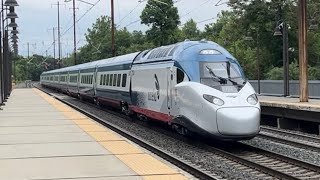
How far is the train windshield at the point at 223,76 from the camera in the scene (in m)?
14.1

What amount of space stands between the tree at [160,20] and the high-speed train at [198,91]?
36644 mm

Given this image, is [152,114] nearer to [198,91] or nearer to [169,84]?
[169,84]

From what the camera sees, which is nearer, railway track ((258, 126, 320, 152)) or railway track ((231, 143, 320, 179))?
railway track ((231, 143, 320, 179))

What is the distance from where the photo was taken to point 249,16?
55250 mm

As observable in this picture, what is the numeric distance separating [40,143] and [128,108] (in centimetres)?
979

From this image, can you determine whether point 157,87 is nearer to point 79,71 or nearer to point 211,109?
point 211,109

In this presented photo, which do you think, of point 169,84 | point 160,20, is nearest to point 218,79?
point 169,84

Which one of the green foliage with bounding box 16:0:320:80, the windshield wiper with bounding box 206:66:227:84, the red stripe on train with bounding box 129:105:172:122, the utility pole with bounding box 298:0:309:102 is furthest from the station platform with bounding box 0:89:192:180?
the green foliage with bounding box 16:0:320:80

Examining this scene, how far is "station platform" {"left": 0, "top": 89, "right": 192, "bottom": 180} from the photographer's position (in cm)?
918

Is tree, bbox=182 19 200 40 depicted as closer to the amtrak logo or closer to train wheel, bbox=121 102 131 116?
train wheel, bbox=121 102 131 116

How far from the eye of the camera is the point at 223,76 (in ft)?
48.2

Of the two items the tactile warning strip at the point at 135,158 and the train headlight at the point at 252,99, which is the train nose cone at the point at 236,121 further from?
the tactile warning strip at the point at 135,158

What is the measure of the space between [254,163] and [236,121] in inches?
57.4

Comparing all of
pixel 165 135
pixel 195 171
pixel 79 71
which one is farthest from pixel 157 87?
pixel 79 71
